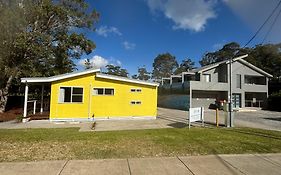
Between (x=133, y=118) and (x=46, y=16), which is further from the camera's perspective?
(x=46, y=16)

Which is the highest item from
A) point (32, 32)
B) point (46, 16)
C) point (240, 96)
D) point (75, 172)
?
point (46, 16)

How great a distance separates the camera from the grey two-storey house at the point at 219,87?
90.9 ft

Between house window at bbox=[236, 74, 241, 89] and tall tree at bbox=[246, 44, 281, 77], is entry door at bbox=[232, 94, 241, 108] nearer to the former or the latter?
house window at bbox=[236, 74, 241, 89]

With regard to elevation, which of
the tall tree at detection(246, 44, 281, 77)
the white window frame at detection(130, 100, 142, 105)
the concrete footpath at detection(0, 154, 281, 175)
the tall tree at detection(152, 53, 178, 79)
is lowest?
the concrete footpath at detection(0, 154, 281, 175)

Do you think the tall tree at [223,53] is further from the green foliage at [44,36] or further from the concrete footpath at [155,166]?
the concrete footpath at [155,166]

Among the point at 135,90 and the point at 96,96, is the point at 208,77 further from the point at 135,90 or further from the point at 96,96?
the point at 96,96

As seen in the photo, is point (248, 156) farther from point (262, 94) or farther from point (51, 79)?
point (262, 94)

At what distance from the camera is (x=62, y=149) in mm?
6422

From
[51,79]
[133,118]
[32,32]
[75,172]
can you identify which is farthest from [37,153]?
[32,32]

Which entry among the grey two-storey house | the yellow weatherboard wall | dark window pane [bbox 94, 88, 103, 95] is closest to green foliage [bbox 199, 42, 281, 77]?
the grey two-storey house

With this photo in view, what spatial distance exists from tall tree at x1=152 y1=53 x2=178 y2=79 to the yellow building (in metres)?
66.6

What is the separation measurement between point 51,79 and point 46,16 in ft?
26.2

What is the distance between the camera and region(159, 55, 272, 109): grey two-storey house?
1091 inches

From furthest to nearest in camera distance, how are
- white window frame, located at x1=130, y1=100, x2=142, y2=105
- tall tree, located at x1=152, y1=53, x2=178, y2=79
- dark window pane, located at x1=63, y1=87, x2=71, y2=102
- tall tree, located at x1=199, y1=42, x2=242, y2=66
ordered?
tall tree, located at x1=152, y1=53, x2=178, y2=79 < tall tree, located at x1=199, y1=42, x2=242, y2=66 < white window frame, located at x1=130, y1=100, x2=142, y2=105 < dark window pane, located at x1=63, y1=87, x2=71, y2=102
